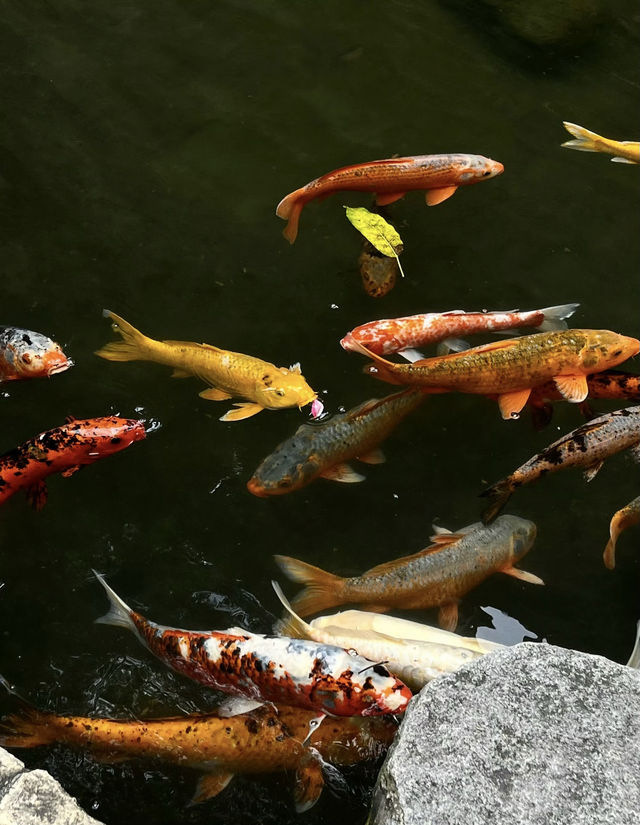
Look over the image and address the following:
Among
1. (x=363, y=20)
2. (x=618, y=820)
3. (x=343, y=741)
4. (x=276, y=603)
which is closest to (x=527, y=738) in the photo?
(x=618, y=820)

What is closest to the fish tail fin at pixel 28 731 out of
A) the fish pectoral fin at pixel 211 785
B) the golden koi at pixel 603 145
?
the fish pectoral fin at pixel 211 785

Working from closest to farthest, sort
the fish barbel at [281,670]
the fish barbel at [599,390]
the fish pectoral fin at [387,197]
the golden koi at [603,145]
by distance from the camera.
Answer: the fish barbel at [281,670], the fish barbel at [599,390], the fish pectoral fin at [387,197], the golden koi at [603,145]

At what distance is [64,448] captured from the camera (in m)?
4.07

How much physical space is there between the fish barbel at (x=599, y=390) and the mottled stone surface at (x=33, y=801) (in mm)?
2738

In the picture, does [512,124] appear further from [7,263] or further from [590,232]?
[7,263]

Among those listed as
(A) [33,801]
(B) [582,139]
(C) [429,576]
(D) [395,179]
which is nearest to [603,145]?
(B) [582,139]

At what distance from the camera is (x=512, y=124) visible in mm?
5918

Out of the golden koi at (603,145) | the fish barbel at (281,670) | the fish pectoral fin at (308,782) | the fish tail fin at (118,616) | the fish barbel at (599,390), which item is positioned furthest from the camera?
the golden koi at (603,145)

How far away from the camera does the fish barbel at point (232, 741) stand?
3547 millimetres

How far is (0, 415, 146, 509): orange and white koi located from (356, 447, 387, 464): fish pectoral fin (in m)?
1.05

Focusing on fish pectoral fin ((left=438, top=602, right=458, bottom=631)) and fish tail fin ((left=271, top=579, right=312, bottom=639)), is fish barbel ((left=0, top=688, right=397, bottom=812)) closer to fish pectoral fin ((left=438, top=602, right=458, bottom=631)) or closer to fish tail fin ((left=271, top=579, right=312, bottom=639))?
fish tail fin ((left=271, top=579, right=312, bottom=639))

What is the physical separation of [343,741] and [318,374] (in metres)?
1.92

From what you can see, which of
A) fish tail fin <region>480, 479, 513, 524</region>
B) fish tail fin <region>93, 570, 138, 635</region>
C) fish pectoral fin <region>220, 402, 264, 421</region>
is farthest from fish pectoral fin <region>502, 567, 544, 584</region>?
fish tail fin <region>93, 570, 138, 635</region>

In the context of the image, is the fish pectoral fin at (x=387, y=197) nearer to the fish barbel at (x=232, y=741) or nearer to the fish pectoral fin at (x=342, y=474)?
the fish pectoral fin at (x=342, y=474)
